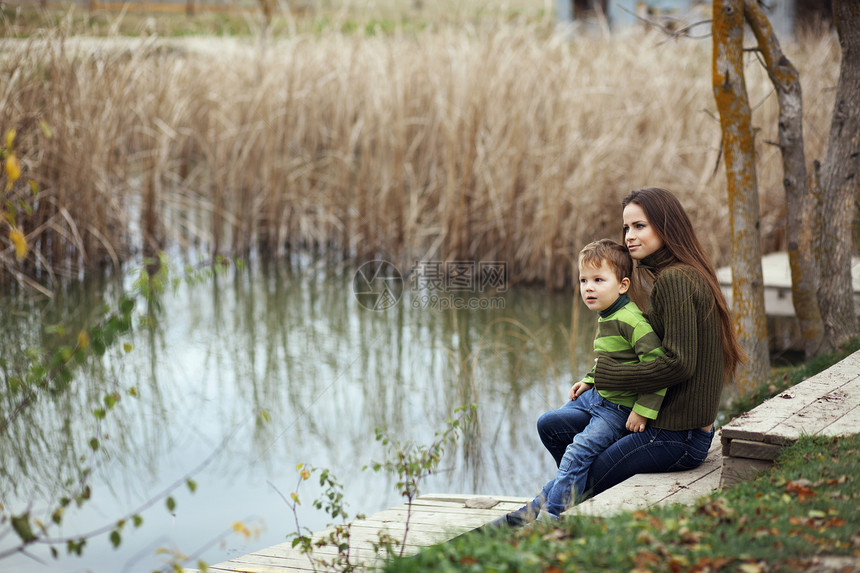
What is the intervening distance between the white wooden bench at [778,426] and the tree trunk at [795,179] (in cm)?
142

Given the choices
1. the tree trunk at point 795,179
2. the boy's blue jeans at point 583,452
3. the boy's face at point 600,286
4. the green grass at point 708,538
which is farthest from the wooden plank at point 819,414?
the tree trunk at point 795,179

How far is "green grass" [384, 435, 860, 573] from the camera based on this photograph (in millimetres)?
1761

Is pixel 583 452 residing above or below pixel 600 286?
below

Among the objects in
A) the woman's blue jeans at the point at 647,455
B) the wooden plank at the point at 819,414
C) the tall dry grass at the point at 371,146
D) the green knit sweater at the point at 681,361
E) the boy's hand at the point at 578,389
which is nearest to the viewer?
the wooden plank at the point at 819,414

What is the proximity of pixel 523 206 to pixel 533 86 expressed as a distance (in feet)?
3.09

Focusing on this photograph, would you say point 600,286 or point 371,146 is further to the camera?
point 371,146

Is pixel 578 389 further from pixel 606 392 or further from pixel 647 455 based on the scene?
pixel 647 455

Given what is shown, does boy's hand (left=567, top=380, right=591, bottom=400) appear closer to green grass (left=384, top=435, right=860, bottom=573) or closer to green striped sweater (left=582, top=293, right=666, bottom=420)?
green striped sweater (left=582, top=293, right=666, bottom=420)

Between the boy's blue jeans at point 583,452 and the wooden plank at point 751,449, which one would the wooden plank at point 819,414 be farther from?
the boy's blue jeans at point 583,452

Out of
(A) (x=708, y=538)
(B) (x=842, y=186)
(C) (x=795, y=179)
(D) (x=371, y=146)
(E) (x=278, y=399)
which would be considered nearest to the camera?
(A) (x=708, y=538)

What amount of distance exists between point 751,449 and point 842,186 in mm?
1874

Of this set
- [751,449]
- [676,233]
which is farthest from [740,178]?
[751,449]

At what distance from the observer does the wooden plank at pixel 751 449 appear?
7.80ft

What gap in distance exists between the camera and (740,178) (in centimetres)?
381
